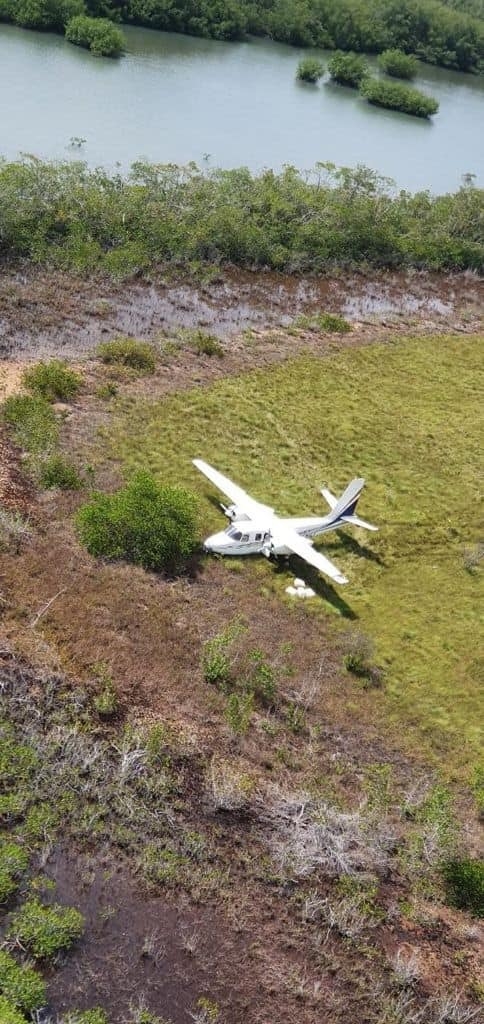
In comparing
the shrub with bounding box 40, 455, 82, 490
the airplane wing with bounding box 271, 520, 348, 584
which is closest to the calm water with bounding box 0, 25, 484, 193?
the shrub with bounding box 40, 455, 82, 490

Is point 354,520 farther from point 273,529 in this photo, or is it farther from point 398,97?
point 398,97

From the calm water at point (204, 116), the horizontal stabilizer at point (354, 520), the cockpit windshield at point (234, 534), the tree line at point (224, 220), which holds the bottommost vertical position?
the cockpit windshield at point (234, 534)

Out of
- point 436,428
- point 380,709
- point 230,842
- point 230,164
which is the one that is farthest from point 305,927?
point 230,164

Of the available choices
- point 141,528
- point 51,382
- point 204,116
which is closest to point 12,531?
point 141,528

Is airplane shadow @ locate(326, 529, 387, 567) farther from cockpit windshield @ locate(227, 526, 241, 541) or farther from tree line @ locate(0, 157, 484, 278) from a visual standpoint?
tree line @ locate(0, 157, 484, 278)

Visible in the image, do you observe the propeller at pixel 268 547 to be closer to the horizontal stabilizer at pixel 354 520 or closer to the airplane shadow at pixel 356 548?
the horizontal stabilizer at pixel 354 520

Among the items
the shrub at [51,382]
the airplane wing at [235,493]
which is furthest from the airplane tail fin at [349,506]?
the shrub at [51,382]

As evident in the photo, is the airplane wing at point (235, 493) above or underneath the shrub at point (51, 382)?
above
